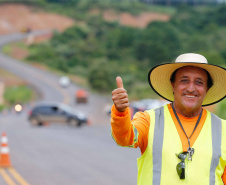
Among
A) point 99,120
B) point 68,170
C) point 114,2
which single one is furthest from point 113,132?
point 114,2

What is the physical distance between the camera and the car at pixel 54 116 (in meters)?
34.4

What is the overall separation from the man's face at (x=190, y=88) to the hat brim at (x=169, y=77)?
5 cm

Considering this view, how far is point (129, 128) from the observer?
→ 151 inches

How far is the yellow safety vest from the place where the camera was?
156 inches

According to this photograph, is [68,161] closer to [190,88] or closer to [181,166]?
[190,88]

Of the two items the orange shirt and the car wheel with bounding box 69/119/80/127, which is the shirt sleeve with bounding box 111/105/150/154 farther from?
the car wheel with bounding box 69/119/80/127

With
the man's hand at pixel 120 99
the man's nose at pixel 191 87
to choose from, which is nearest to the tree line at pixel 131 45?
the man's nose at pixel 191 87

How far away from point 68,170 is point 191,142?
426 inches

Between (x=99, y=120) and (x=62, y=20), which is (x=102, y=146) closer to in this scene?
(x=99, y=120)

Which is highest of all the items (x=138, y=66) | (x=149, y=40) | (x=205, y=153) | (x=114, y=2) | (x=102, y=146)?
(x=114, y=2)

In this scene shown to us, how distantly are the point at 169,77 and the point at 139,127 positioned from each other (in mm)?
624

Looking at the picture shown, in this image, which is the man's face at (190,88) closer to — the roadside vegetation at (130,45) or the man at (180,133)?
the man at (180,133)

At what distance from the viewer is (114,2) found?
153500 mm

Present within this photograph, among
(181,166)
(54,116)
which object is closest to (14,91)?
(54,116)
